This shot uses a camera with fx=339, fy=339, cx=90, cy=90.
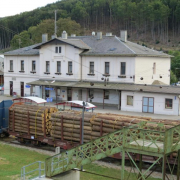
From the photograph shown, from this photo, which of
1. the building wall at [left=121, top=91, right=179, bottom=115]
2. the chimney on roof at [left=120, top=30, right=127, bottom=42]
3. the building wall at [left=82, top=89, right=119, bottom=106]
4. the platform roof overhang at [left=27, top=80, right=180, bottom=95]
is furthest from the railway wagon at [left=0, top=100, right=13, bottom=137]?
the chimney on roof at [left=120, top=30, right=127, bottom=42]

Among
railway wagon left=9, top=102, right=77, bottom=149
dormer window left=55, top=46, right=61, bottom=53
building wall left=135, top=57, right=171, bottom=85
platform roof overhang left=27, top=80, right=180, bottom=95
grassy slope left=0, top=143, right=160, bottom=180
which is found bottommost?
grassy slope left=0, top=143, right=160, bottom=180

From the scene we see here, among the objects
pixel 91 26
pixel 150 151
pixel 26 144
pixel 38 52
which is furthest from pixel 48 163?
pixel 91 26

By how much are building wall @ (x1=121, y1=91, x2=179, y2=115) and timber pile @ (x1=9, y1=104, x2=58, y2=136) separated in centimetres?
1394

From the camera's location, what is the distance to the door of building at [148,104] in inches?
1406

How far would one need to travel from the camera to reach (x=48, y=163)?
658 inches

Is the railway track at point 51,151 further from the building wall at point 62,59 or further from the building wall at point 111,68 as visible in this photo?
the building wall at point 62,59

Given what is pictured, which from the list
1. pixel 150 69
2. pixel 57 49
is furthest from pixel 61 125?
pixel 57 49

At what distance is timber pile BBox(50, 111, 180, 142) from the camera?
20.1 m

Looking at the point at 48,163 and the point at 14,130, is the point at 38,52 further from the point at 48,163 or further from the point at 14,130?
the point at 48,163

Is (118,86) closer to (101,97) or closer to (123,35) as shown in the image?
(101,97)

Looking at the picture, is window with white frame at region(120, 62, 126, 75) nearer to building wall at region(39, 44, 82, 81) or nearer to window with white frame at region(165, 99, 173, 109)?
building wall at region(39, 44, 82, 81)

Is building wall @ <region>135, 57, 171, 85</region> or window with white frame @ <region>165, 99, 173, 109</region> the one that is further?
building wall @ <region>135, 57, 171, 85</region>

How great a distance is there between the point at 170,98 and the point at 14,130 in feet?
53.8

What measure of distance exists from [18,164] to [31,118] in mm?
4971
